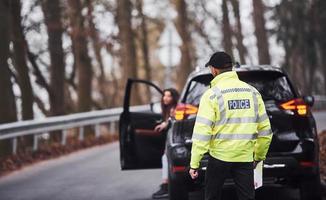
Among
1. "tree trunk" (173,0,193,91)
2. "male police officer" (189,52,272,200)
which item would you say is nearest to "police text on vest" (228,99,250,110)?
"male police officer" (189,52,272,200)

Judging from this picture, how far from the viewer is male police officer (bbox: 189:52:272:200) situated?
550cm

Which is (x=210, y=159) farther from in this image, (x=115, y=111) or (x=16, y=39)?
(x=115, y=111)

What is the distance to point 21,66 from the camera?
18.5m

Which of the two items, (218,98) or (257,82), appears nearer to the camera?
(218,98)

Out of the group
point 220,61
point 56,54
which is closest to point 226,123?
point 220,61

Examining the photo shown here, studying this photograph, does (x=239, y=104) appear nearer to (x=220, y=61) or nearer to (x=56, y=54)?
(x=220, y=61)

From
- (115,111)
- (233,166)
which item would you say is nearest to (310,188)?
(233,166)

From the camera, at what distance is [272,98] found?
772cm

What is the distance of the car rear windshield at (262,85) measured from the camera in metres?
7.75

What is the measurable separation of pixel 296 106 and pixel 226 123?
2373mm

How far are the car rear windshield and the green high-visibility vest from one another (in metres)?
2.18

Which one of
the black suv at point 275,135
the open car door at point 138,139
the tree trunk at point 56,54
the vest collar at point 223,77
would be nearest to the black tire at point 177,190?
the black suv at point 275,135

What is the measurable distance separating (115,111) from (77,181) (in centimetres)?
1057

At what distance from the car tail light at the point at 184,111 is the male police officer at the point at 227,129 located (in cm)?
210
